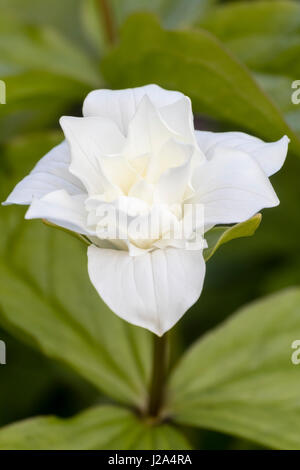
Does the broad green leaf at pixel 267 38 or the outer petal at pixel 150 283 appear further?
the broad green leaf at pixel 267 38

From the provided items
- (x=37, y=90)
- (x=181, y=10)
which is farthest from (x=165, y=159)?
(x=181, y=10)

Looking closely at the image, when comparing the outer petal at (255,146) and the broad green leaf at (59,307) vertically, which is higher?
the outer petal at (255,146)

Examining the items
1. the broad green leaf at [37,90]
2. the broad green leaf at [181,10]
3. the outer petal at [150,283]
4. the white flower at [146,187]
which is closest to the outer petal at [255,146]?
the white flower at [146,187]

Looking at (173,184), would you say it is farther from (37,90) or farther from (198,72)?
(37,90)

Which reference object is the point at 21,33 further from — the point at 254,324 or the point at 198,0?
the point at 254,324

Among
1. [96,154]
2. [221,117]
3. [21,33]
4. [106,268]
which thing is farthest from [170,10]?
[106,268]

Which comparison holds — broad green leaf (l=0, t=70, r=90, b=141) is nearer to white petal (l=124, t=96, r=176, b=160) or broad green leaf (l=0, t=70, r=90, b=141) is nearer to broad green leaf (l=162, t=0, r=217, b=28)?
broad green leaf (l=162, t=0, r=217, b=28)

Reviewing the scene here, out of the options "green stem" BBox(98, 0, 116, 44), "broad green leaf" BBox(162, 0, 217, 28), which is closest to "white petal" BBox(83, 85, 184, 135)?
"green stem" BBox(98, 0, 116, 44)

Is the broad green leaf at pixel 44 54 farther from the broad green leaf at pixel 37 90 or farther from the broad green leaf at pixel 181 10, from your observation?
the broad green leaf at pixel 181 10
